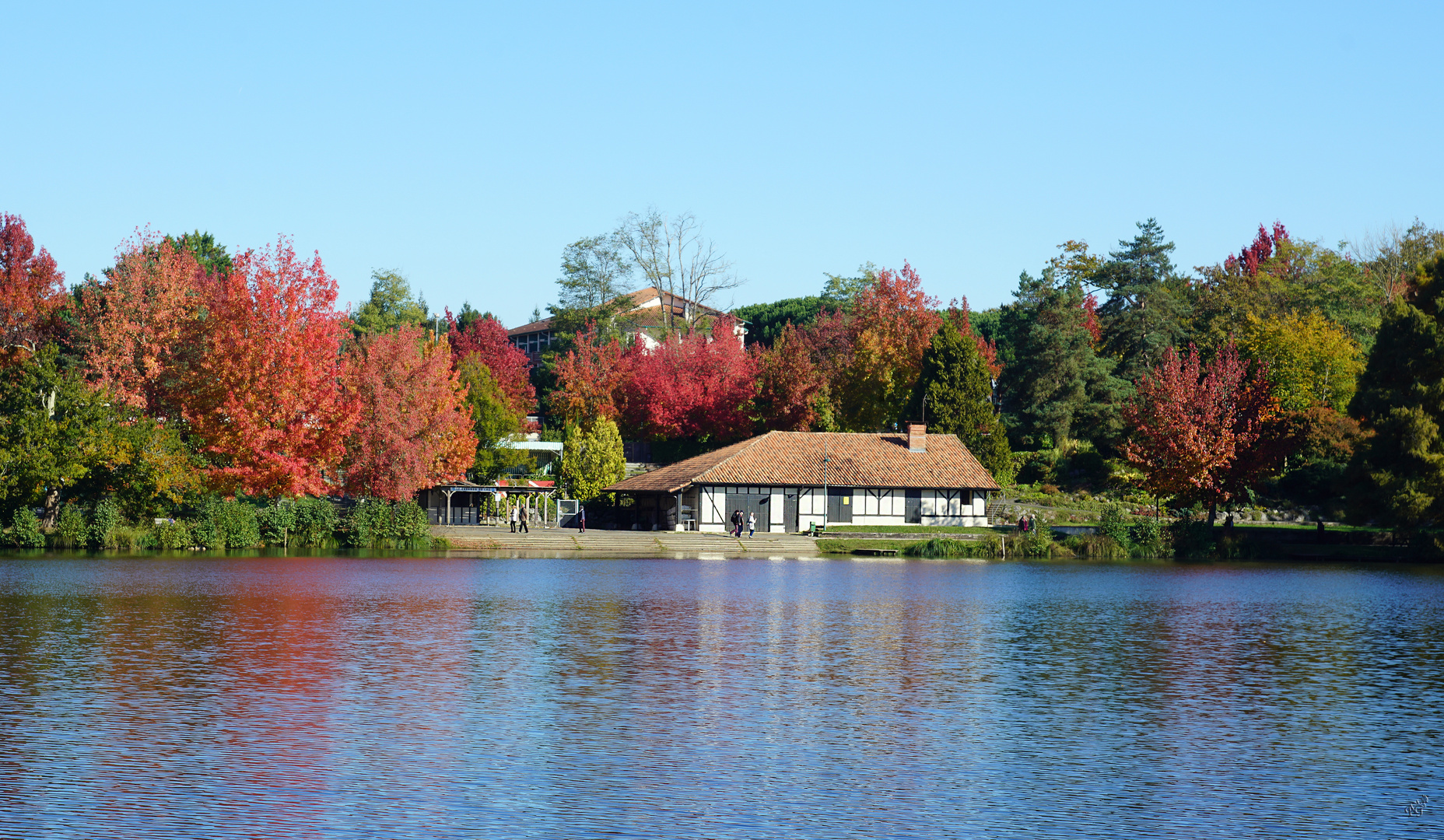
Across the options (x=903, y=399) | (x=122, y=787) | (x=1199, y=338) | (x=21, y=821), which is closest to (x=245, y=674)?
(x=122, y=787)

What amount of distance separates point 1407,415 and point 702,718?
160 feet

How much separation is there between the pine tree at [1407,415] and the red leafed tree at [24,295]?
202 ft

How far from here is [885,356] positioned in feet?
281

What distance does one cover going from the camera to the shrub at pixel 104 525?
5406 cm

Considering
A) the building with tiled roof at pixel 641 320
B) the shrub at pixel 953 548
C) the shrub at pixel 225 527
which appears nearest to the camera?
the shrub at pixel 225 527

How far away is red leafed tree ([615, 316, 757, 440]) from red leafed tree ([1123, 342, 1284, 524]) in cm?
2866

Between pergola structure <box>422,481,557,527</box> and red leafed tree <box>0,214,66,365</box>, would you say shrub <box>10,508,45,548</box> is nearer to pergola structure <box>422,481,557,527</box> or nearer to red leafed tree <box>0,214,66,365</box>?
red leafed tree <box>0,214,66,365</box>

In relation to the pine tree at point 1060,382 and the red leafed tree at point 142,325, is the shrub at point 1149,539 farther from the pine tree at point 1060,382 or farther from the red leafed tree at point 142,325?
the red leafed tree at point 142,325

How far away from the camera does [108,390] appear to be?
5791 cm

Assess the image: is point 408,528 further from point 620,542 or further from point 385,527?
point 620,542

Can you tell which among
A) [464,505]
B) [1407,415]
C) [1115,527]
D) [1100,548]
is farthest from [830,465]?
[1407,415]

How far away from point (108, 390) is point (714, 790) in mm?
52164

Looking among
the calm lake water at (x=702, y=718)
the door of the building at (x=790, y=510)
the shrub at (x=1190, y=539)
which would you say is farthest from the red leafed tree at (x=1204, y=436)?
the calm lake water at (x=702, y=718)

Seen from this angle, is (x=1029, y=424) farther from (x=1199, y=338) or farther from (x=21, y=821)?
(x=21, y=821)
